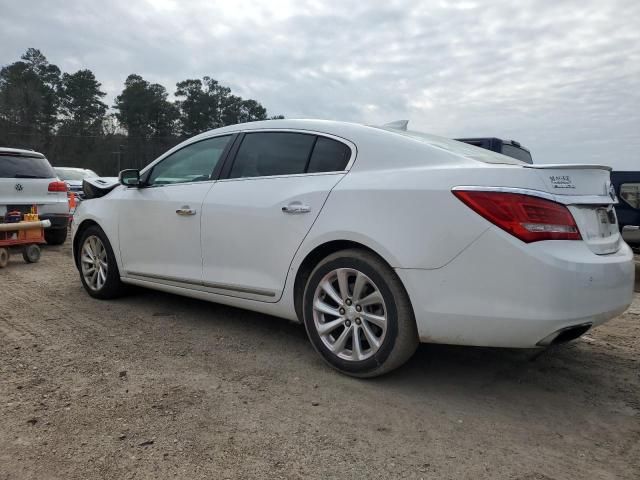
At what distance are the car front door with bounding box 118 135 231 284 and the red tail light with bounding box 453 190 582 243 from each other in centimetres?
221

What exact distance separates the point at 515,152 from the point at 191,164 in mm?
5862

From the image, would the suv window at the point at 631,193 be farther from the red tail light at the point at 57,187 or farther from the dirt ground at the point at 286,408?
the red tail light at the point at 57,187

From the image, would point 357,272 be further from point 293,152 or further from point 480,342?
point 293,152

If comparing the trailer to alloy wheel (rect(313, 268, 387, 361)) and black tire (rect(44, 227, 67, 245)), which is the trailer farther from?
alloy wheel (rect(313, 268, 387, 361))

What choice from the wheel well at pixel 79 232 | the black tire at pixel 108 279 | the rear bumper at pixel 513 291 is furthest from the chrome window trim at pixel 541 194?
the wheel well at pixel 79 232

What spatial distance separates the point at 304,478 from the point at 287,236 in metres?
1.63

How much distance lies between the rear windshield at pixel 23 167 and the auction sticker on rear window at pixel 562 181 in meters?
7.43

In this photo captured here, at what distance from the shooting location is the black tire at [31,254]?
741cm

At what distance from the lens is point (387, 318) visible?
9.77 feet

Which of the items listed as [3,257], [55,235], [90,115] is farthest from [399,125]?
[90,115]

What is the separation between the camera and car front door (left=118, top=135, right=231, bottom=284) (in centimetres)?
414

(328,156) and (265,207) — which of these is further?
(265,207)

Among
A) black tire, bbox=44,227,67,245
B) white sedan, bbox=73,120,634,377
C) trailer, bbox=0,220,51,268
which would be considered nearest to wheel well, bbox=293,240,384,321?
white sedan, bbox=73,120,634,377

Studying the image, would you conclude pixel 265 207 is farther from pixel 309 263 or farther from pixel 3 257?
pixel 3 257
